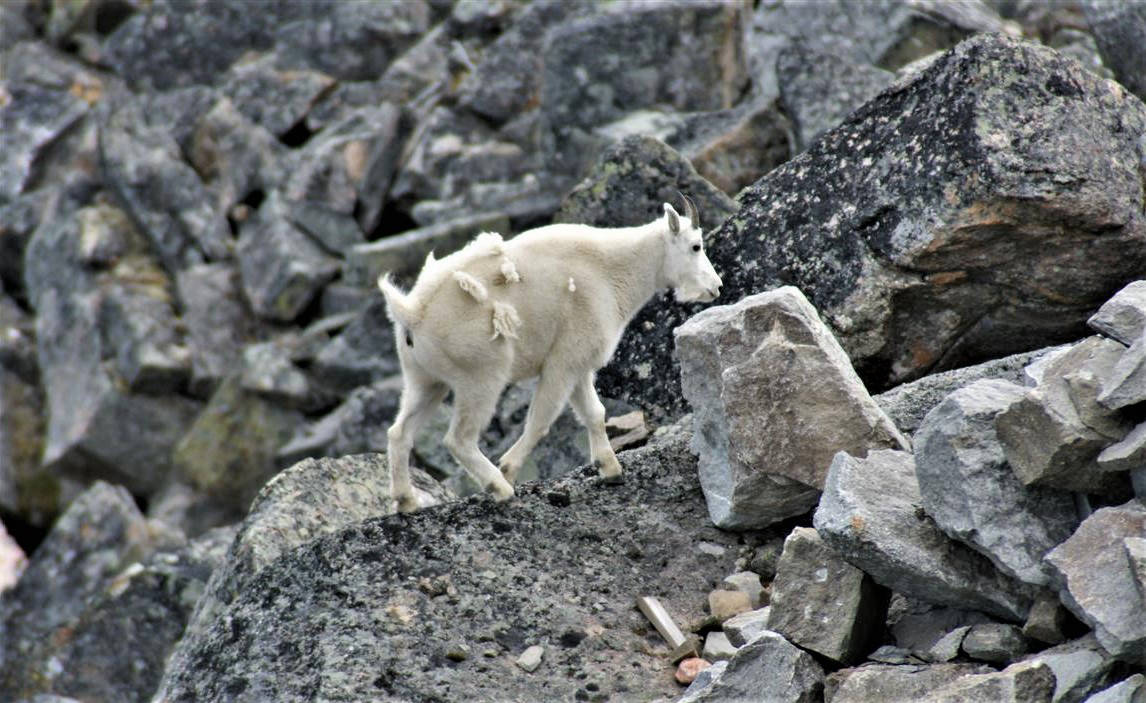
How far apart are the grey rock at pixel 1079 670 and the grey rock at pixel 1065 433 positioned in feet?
2.65

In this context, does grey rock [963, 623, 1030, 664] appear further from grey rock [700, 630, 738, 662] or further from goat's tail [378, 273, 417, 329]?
goat's tail [378, 273, 417, 329]

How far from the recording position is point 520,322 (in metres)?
8.47

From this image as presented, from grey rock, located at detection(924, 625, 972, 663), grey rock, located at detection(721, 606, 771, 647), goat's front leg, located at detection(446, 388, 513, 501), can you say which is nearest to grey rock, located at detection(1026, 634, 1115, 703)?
grey rock, located at detection(924, 625, 972, 663)

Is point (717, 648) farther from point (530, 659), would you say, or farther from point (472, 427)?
point (472, 427)

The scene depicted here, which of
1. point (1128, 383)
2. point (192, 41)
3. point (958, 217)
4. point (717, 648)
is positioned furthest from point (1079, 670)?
point (192, 41)

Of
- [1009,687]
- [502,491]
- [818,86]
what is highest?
[1009,687]

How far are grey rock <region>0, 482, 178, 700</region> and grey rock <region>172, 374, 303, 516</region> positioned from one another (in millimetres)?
3241

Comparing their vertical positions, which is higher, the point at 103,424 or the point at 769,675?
the point at 769,675

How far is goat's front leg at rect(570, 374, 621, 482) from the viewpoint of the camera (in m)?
8.76

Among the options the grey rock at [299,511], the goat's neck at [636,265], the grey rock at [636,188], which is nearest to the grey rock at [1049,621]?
the goat's neck at [636,265]

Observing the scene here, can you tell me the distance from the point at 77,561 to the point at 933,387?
15.5 meters

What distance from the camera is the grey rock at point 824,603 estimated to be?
673 centimetres

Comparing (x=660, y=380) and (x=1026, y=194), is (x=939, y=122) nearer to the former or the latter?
(x=1026, y=194)

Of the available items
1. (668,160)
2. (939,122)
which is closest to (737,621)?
(939,122)
